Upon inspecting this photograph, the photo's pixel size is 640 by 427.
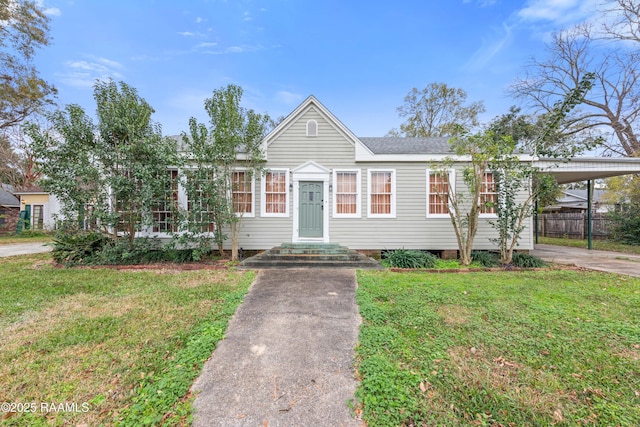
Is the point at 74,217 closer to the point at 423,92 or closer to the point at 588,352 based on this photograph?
the point at 588,352

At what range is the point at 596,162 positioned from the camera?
26.4ft

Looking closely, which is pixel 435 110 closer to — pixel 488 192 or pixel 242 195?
pixel 488 192

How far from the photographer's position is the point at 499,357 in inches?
105

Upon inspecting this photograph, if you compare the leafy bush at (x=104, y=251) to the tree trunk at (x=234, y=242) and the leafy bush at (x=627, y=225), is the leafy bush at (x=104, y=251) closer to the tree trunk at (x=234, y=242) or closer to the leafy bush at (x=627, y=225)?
the tree trunk at (x=234, y=242)

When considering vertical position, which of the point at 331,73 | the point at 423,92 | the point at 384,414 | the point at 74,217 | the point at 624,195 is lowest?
the point at 384,414

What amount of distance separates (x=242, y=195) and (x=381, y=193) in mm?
4612

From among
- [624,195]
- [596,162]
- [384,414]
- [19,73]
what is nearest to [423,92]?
[624,195]

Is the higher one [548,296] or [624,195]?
[624,195]

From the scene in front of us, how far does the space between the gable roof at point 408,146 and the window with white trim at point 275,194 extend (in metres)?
3.16

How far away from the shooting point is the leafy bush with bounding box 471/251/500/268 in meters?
7.15

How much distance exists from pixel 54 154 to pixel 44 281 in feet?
10.9

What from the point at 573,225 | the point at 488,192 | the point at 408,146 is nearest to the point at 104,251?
the point at 408,146

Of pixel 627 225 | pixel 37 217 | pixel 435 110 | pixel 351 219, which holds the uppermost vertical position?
pixel 435 110

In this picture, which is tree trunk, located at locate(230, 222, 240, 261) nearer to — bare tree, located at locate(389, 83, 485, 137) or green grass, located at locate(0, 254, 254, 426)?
green grass, located at locate(0, 254, 254, 426)
